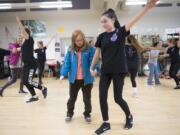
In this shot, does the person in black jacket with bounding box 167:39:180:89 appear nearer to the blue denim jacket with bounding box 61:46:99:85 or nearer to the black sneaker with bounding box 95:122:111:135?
the blue denim jacket with bounding box 61:46:99:85

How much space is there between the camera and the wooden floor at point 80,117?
364 centimetres

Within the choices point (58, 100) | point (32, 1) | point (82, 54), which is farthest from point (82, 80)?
point (32, 1)

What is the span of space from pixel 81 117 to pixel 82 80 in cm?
74

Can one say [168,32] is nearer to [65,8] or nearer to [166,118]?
[65,8]

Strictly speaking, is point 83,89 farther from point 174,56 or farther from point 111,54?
point 174,56

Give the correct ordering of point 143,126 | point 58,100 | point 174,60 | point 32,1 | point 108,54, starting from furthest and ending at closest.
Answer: point 32,1, point 174,60, point 58,100, point 143,126, point 108,54

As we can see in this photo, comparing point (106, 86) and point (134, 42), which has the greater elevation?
point (134, 42)

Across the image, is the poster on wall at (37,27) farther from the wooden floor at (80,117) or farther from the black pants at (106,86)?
the black pants at (106,86)


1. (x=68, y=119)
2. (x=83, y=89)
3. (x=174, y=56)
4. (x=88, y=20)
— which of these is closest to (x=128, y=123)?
(x=83, y=89)

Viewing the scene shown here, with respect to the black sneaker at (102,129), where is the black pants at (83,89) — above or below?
above

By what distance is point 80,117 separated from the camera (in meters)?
4.35

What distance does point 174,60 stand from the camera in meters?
7.39

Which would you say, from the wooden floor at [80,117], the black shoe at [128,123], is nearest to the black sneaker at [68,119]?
the wooden floor at [80,117]

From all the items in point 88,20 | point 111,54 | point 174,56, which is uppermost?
point 88,20
